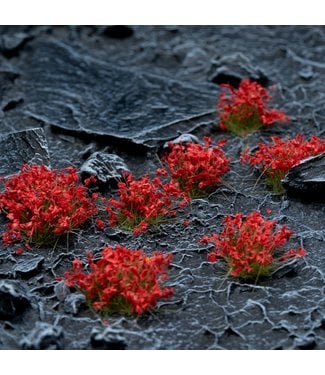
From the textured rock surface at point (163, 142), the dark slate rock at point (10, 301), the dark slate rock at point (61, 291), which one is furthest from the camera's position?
the dark slate rock at point (61, 291)

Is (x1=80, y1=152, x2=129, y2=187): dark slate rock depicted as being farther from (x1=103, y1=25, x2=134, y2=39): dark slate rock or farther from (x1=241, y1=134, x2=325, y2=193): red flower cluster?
(x1=103, y1=25, x2=134, y2=39): dark slate rock

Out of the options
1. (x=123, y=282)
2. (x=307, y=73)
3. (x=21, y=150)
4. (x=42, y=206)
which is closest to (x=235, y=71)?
(x=307, y=73)

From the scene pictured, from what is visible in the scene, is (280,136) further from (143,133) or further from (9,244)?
(9,244)

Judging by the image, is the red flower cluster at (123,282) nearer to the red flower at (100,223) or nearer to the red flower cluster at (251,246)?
the red flower cluster at (251,246)

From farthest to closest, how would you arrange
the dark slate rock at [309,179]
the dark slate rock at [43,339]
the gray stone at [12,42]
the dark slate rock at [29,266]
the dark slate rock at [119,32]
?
the dark slate rock at [119,32] < the gray stone at [12,42] < the dark slate rock at [309,179] < the dark slate rock at [29,266] < the dark slate rock at [43,339]

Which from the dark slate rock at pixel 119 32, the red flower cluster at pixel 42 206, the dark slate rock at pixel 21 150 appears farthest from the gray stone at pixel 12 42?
the red flower cluster at pixel 42 206

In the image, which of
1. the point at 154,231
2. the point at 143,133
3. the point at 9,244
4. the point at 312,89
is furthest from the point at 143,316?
the point at 312,89
